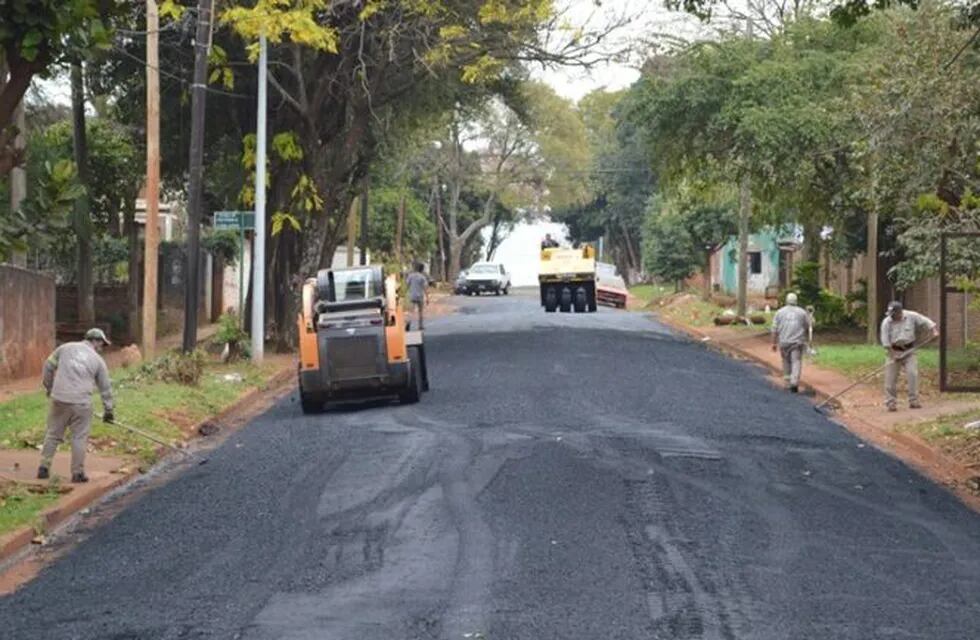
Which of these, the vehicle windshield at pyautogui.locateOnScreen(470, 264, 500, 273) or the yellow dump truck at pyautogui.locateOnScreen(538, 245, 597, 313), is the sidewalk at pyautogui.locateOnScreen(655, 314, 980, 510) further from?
the vehicle windshield at pyautogui.locateOnScreen(470, 264, 500, 273)

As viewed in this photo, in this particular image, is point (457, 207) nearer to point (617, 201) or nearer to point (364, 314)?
point (617, 201)

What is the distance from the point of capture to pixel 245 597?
1010cm

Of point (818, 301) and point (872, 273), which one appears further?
point (818, 301)

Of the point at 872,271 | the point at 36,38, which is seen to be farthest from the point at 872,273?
the point at 36,38

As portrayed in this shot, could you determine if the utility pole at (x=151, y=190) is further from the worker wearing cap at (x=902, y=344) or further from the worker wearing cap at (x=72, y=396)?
the worker wearing cap at (x=902, y=344)

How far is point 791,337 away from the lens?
24969 millimetres

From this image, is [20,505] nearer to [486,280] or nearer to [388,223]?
[486,280]

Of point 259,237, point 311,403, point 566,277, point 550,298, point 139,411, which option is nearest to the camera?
point 139,411

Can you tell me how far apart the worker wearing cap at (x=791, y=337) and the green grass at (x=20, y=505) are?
1387 cm

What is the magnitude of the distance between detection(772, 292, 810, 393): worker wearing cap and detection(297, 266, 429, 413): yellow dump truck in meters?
6.40

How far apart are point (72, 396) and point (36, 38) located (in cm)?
400

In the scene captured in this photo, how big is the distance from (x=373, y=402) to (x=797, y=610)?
1415 centimetres

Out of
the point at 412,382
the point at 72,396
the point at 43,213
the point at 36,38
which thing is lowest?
the point at 412,382

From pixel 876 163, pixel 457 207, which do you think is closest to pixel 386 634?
pixel 876 163
